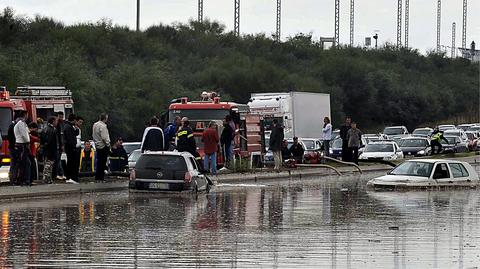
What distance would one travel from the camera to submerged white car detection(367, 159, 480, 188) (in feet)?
109

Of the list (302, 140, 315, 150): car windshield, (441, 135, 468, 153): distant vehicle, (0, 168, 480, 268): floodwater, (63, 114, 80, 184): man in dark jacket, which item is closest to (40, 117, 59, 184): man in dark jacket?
(63, 114, 80, 184): man in dark jacket

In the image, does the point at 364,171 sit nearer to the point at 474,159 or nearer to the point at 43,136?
the point at 474,159

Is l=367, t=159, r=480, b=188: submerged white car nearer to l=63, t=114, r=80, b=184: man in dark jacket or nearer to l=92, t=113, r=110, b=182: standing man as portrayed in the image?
l=92, t=113, r=110, b=182: standing man

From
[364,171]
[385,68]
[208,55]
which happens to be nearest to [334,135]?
[364,171]

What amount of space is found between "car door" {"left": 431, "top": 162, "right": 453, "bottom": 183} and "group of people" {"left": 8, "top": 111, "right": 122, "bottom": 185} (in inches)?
391

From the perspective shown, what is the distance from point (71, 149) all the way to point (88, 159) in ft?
23.3

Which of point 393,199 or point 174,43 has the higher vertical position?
point 174,43

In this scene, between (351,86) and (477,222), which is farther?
(351,86)

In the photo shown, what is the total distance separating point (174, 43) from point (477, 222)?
8768cm

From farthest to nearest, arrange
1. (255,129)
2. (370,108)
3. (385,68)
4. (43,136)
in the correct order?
1. (385,68)
2. (370,108)
3. (255,129)
4. (43,136)

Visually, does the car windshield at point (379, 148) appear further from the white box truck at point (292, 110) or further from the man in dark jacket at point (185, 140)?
the man in dark jacket at point (185, 140)

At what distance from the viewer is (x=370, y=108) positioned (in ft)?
352

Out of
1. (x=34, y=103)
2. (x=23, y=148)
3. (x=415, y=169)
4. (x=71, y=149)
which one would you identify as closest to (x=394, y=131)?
(x=415, y=169)

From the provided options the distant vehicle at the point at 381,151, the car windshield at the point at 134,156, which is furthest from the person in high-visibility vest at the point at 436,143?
the car windshield at the point at 134,156
